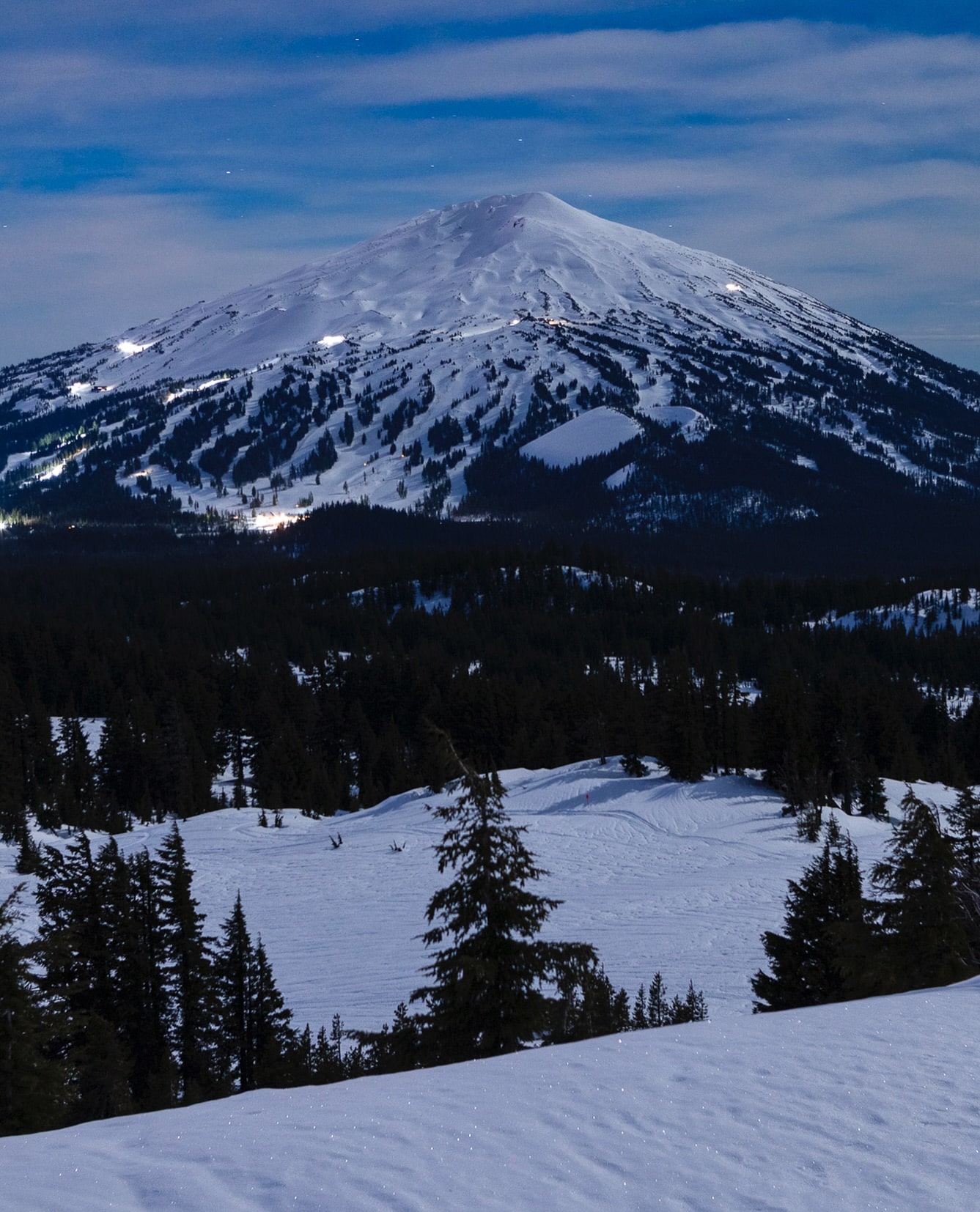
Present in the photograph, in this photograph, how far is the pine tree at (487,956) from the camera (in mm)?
17375

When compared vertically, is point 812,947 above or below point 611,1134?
below

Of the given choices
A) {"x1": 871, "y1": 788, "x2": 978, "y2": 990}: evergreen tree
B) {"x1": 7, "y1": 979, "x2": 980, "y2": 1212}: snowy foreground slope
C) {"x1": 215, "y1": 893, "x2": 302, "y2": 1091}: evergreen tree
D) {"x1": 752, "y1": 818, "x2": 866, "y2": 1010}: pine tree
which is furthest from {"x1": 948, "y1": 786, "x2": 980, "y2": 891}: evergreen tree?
{"x1": 215, "y1": 893, "x2": 302, "y2": 1091}: evergreen tree

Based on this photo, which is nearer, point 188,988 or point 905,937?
point 905,937

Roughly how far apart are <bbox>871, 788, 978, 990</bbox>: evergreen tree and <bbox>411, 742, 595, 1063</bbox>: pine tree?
22.4ft

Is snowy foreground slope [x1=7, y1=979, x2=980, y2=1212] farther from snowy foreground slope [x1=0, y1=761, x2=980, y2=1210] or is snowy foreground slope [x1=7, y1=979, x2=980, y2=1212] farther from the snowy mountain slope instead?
the snowy mountain slope

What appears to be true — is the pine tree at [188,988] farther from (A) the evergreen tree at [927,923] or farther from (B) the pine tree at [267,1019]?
(A) the evergreen tree at [927,923]

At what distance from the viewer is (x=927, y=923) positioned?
65.1ft

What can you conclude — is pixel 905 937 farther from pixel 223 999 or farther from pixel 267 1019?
pixel 223 999

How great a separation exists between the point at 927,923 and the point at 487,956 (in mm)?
9453

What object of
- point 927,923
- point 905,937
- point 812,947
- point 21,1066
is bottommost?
point 812,947

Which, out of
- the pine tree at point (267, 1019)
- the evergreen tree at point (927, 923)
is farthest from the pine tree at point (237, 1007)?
the evergreen tree at point (927, 923)

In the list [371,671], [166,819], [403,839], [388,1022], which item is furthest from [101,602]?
[388,1022]

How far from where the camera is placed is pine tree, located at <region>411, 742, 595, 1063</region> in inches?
684

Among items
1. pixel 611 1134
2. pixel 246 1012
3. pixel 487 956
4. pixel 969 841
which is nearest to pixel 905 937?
pixel 969 841
